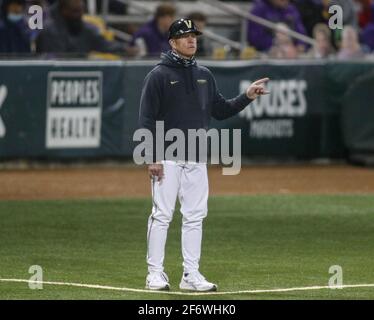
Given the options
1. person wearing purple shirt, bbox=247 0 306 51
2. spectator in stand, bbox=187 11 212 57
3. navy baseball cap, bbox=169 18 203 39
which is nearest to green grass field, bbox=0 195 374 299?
navy baseball cap, bbox=169 18 203 39

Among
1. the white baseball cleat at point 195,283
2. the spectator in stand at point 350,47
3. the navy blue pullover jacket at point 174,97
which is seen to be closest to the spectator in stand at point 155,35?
the spectator in stand at point 350,47

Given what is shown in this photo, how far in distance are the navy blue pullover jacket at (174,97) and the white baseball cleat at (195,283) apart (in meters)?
1.14

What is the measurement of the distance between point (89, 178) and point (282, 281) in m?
Answer: 8.99

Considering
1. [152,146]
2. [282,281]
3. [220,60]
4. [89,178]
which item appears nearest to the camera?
[152,146]

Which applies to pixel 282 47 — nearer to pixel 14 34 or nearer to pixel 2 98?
pixel 14 34

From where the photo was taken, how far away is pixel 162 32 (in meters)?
21.3

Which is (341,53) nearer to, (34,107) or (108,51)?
(108,51)

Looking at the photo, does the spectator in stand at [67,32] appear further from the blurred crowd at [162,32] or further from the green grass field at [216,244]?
the green grass field at [216,244]

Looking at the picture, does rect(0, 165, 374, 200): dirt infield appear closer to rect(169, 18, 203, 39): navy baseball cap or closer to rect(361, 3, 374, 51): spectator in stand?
rect(361, 3, 374, 51): spectator in stand

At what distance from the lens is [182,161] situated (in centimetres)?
999

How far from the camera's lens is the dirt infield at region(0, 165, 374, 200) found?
1772 centimetres
